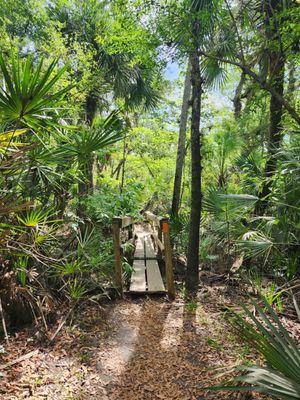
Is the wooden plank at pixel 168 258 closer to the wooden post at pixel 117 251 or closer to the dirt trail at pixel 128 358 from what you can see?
the dirt trail at pixel 128 358

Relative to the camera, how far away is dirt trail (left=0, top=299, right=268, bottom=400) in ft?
8.05

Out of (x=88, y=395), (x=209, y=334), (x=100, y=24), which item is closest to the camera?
(x=88, y=395)

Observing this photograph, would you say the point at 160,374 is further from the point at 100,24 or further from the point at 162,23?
the point at 100,24

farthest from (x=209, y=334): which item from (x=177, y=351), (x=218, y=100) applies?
(x=218, y=100)

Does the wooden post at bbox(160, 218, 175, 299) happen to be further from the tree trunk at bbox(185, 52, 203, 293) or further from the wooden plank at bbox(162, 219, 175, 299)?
the tree trunk at bbox(185, 52, 203, 293)

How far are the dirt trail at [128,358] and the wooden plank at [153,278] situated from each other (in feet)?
1.55

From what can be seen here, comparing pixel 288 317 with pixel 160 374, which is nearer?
pixel 160 374

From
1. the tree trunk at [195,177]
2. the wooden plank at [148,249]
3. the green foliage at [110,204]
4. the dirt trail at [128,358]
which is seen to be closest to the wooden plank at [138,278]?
the dirt trail at [128,358]

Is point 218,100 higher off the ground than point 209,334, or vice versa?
point 218,100

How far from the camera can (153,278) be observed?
498cm

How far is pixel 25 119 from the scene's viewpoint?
243 cm

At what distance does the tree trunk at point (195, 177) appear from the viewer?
448 cm

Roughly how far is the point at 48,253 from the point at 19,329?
960 mm

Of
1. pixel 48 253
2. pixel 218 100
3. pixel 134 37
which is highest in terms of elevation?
pixel 218 100
